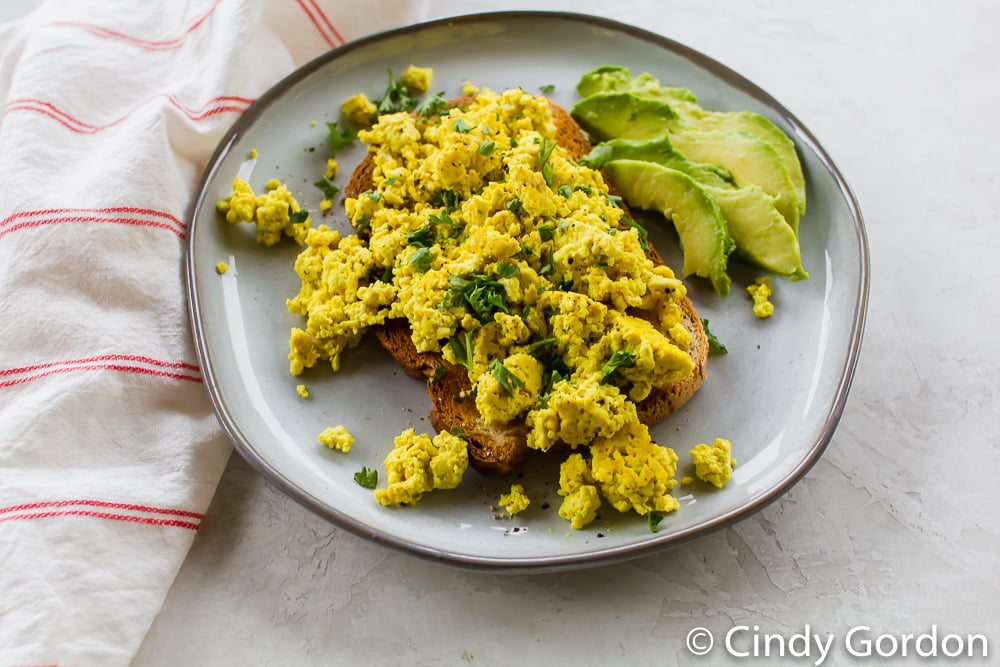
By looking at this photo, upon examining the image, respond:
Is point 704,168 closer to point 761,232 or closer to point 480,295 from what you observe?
point 761,232

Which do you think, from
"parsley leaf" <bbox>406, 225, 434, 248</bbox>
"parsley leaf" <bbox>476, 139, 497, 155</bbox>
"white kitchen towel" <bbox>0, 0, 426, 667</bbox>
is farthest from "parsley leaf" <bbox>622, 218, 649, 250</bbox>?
"white kitchen towel" <bbox>0, 0, 426, 667</bbox>

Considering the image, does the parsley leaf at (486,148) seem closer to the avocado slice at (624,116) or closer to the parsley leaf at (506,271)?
the parsley leaf at (506,271)

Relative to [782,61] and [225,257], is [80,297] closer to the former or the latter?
[225,257]

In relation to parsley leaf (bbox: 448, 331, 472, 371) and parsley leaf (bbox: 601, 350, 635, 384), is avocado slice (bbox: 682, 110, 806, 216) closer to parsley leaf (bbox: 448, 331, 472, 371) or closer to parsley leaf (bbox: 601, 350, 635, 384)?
parsley leaf (bbox: 601, 350, 635, 384)

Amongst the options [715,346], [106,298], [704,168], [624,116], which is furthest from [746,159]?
[106,298]

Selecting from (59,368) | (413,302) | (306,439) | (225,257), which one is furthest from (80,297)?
(413,302)
